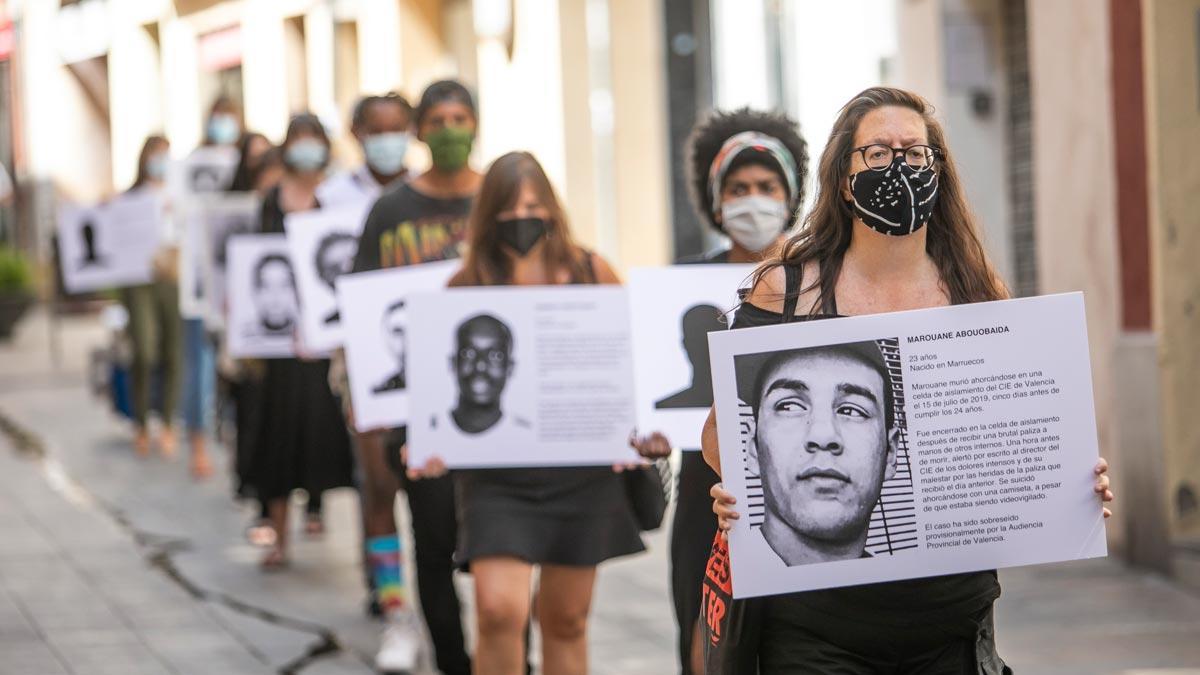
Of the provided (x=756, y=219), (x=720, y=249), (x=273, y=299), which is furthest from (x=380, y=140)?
(x=756, y=219)

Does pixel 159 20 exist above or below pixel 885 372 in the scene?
above

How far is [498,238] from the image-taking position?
6.04 metres

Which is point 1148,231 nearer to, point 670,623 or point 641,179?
point 670,623

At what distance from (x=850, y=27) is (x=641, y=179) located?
10.7ft

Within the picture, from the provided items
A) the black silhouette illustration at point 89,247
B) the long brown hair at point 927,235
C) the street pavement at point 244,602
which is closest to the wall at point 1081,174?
the street pavement at point 244,602

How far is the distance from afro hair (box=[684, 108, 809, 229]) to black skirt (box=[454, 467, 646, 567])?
2.79 ft

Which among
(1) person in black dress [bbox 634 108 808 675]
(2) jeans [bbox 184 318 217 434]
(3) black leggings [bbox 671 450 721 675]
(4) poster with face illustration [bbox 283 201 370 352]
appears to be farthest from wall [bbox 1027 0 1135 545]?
(2) jeans [bbox 184 318 217 434]

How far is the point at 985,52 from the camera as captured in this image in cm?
1167

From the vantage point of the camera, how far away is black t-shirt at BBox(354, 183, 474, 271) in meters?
6.95

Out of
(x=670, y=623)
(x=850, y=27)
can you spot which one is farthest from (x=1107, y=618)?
(x=850, y=27)

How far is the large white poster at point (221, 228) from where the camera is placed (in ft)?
37.3

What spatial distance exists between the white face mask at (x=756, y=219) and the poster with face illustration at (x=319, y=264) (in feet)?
9.71

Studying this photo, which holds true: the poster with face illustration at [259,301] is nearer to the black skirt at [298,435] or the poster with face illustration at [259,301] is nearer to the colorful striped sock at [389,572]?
the black skirt at [298,435]

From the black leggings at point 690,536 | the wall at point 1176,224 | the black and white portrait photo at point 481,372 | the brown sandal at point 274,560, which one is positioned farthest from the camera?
the brown sandal at point 274,560
